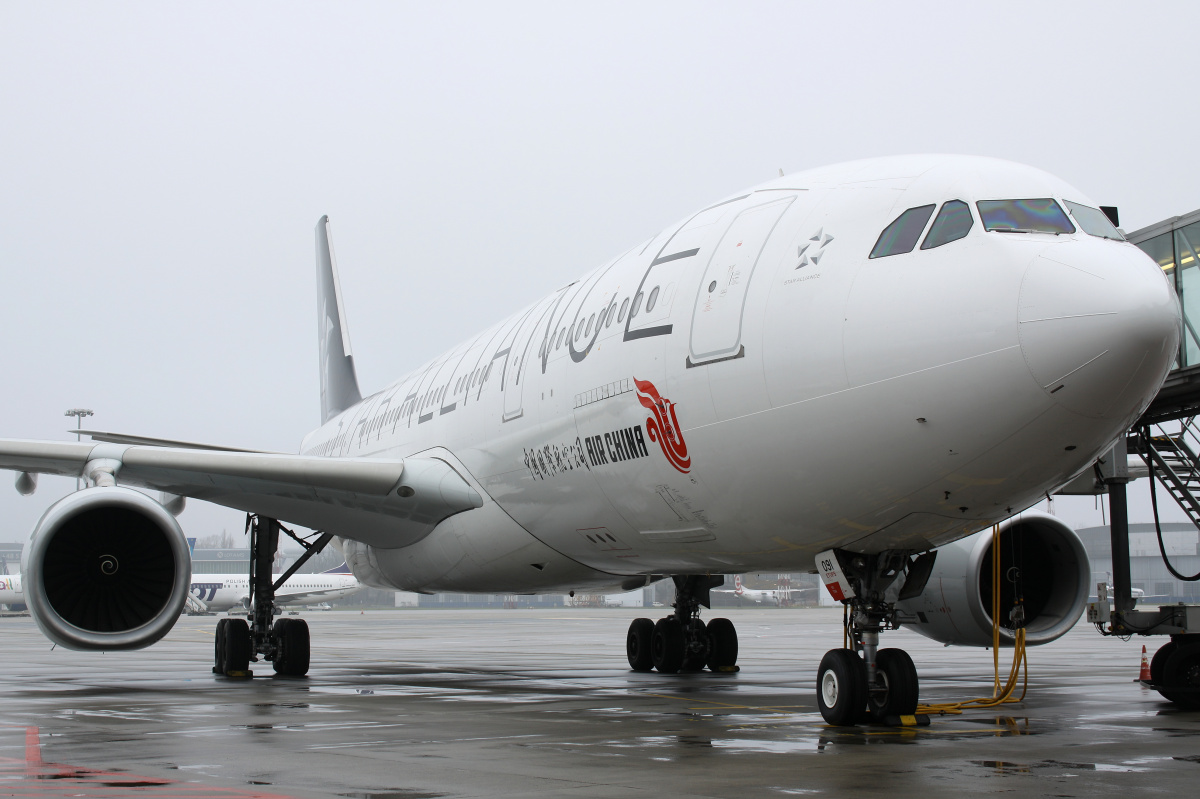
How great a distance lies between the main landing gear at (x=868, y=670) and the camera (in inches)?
310

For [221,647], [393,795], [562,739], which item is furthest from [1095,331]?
[221,647]

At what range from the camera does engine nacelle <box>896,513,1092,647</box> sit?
443 inches

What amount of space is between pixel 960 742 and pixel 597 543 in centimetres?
389

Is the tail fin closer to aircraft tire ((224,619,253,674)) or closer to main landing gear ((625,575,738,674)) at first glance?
aircraft tire ((224,619,253,674))

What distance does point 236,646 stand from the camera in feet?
48.6

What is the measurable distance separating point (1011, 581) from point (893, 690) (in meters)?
4.01

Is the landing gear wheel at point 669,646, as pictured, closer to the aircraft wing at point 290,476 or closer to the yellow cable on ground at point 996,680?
the aircraft wing at point 290,476

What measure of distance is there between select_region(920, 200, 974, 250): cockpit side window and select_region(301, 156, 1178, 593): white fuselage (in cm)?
6

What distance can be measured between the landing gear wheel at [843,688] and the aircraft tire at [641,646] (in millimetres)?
7404

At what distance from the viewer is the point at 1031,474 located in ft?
23.2

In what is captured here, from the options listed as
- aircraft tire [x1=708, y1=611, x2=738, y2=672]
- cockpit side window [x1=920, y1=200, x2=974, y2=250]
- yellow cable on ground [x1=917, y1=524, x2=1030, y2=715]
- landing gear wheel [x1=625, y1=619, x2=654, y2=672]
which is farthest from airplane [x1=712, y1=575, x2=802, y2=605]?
cockpit side window [x1=920, y1=200, x2=974, y2=250]

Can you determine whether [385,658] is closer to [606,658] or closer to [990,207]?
[606,658]

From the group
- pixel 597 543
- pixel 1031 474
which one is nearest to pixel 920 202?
pixel 1031 474

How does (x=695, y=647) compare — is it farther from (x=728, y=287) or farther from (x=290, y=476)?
(x=728, y=287)
